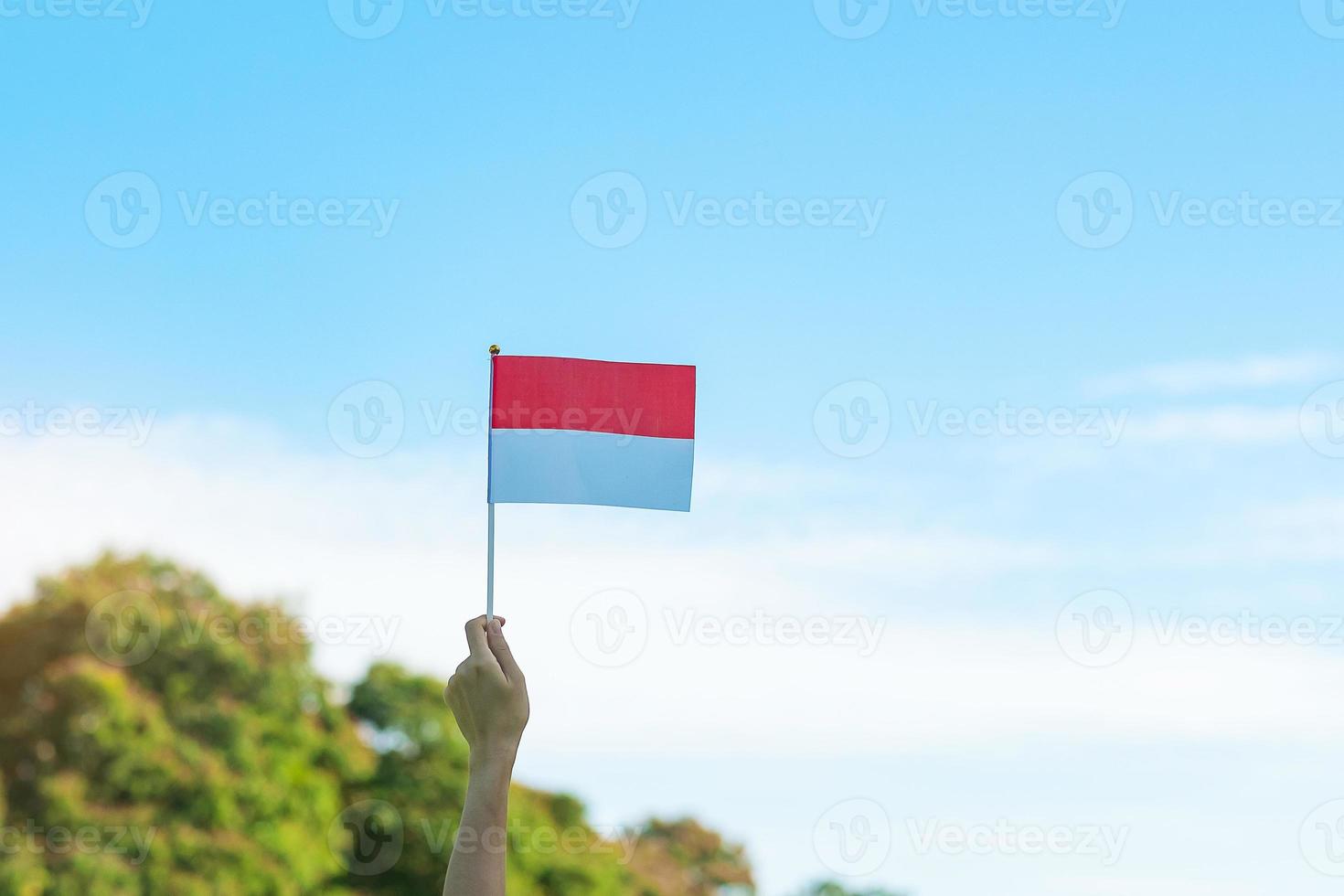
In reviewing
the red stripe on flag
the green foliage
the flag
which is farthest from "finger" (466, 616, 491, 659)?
the green foliage

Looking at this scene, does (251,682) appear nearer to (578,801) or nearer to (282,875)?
(282,875)

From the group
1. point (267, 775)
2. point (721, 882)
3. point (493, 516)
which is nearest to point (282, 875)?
point (267, 775)

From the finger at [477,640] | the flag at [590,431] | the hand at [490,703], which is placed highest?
the flag at [590,431]

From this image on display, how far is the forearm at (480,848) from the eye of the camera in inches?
106

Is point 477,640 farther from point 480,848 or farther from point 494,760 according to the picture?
point 480,848

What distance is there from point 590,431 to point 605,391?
19 centimetres

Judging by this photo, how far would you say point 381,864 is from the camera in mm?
30094

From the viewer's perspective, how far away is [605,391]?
5543 mm

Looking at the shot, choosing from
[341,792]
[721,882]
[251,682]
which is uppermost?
[251,682]

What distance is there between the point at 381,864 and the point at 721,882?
39.0 ft

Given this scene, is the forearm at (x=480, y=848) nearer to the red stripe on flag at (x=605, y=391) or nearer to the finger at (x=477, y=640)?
the finger at (x=477, y=640)

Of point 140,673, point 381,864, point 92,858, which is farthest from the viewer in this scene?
point 381,864

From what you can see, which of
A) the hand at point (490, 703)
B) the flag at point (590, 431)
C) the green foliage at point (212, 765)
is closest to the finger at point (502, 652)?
the hand at point (490, 703)

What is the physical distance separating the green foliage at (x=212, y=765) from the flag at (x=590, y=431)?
23707 millimetres
